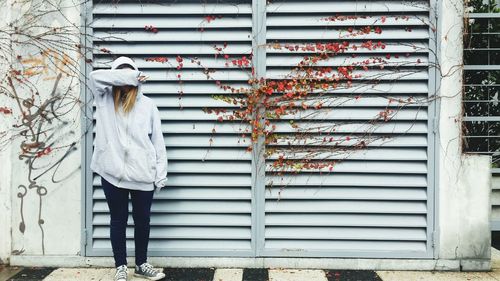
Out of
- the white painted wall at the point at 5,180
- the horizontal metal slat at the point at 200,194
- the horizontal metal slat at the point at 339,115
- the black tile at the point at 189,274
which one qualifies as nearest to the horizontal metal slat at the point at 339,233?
the horizontal metal slat at the point at 200,194

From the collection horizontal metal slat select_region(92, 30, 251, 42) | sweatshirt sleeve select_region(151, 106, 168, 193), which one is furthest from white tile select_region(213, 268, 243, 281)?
horizontal metal slat select_region(92, 30, 251, 42)

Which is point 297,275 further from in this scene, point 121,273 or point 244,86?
point 244,86

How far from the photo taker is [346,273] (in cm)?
531

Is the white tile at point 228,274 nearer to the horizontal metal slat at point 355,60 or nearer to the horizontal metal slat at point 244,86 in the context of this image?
the horizontal metal slat at point 244,86

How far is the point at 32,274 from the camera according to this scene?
523 cm

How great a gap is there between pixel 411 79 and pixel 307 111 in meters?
1.11

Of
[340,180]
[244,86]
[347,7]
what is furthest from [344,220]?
[347,7]

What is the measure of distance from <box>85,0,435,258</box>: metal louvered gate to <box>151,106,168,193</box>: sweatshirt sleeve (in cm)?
46

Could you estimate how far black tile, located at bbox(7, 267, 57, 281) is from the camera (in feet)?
16.7

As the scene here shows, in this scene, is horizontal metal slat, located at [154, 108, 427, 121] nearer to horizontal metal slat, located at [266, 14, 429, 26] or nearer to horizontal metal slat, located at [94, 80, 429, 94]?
horizontal metal slat, located at [94, 80, 429, 94]

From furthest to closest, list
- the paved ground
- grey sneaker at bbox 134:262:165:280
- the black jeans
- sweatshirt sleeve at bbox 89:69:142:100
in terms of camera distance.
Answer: the paved ground
grey sneaker at bbox 134:262:165:280
the black jeans
sweatshirt sleeve at bbox 89:69:142:100

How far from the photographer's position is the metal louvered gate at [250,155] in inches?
213

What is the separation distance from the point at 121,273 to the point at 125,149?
115 centimetres

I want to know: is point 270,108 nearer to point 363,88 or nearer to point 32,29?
point 363,88
